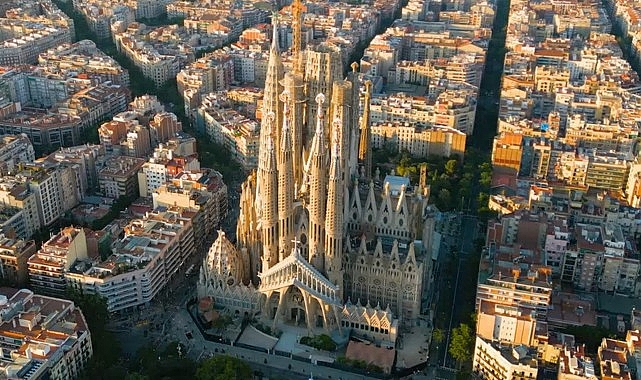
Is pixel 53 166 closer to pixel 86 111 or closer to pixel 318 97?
pixel 86 111

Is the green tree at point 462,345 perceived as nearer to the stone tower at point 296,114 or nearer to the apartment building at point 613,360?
the apartment building at point 613,360

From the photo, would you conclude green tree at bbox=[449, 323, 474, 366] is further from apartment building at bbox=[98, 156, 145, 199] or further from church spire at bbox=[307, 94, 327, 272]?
apartment building at bbox=[98, 156, 145, 199]

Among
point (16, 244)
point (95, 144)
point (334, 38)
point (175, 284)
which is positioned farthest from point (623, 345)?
point (334, 38)

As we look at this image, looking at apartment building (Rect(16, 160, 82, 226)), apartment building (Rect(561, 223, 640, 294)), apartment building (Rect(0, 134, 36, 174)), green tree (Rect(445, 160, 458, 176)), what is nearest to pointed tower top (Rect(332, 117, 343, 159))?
apartment building (Rect(561, 223, 640, 294))

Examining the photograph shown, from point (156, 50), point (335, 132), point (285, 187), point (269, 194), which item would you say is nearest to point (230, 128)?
point (269, 194)

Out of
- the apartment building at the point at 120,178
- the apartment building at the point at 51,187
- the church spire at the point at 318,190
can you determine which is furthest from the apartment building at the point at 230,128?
the church spire at the point at 318,190

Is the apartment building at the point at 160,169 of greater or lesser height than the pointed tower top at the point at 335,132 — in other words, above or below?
below

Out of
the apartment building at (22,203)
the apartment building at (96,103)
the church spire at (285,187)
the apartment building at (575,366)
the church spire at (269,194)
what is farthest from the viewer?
the apartment building at (96,103)

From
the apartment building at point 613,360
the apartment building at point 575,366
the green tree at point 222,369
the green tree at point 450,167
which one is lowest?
the green tree at point 222,369
